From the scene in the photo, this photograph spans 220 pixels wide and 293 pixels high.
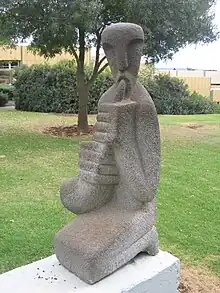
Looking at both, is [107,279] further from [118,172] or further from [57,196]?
[57,196]

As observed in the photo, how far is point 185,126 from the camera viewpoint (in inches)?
600

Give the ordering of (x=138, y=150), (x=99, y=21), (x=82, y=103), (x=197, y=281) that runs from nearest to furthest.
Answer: (x=138, y=150) → (x=197, y=281) → (x=99, y=21) → (x=82, y=103)

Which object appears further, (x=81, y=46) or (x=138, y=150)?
(x=81, y=46)

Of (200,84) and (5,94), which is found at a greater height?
(200,84)

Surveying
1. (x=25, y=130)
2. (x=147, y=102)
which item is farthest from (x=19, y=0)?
(x=147, y=102)

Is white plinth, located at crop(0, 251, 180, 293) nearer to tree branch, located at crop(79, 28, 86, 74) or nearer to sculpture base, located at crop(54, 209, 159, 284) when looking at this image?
sculpture base, located at crop(54, 209, 159, 284)

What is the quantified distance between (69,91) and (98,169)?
16.4 metres

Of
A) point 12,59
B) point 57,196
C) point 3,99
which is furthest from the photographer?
point 12,59

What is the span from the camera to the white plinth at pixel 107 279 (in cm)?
280

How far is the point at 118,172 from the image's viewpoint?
9.89 ft

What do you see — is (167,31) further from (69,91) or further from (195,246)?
(69,91)

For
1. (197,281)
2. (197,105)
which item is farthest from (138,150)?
(197,105)

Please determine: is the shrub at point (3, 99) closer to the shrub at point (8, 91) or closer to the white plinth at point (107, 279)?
the shrub at point (8, 91)

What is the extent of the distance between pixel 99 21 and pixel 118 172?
8.33 metres
